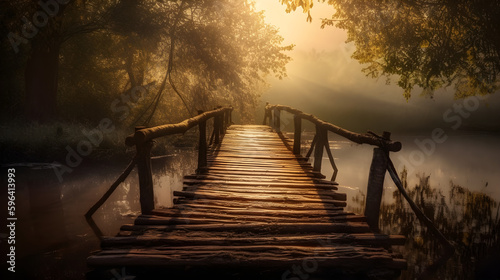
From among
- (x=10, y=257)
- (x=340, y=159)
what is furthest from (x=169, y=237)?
(x=340, y=159)

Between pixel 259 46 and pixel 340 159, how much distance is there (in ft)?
28.0

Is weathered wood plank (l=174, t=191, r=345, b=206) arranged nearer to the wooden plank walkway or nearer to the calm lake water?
the wooden plank walkway

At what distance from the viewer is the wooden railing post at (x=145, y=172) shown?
15.9ft

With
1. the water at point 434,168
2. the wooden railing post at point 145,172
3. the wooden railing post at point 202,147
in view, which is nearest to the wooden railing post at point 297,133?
the water at point 434,168

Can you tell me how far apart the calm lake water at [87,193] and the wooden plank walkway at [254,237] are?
87.9 inches

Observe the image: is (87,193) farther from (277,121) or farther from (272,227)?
(277,121)

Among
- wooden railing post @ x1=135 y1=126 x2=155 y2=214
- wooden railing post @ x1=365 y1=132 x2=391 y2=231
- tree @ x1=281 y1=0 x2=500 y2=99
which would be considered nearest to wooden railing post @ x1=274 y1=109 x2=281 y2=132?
tree @ x1=281 y1=0 x2=500 y2=99

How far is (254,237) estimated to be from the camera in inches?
171

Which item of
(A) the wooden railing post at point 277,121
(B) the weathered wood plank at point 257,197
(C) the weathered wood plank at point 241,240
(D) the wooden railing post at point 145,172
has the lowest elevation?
(C) the weathered wood plank at point 241,240

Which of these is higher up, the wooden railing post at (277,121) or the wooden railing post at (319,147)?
the wooden railing post at (277,121)

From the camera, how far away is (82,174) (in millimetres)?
12734

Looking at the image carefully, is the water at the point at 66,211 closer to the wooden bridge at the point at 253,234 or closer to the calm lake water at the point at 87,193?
the calm lake water at the point at 87,193

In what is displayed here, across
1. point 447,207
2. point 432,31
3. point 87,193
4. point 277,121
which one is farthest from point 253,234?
point 277,121

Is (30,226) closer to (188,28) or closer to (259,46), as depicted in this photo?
(188,28)
